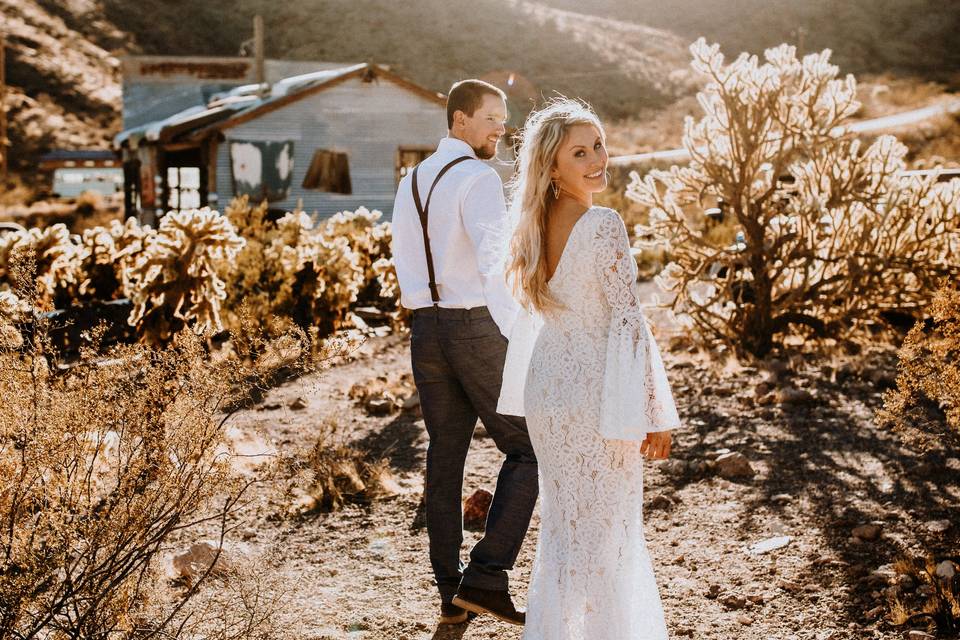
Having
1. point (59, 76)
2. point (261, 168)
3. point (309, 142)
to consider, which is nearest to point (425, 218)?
point (261, 168)

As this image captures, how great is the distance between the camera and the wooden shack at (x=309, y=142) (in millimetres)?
22172

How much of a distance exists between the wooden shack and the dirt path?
15123mm

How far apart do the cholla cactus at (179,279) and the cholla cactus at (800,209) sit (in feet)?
14.0

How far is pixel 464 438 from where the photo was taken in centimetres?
424

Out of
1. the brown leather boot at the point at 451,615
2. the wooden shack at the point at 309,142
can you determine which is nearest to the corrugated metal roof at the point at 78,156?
the wooden shack at the point at 309,142

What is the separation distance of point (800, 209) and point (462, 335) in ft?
20.3

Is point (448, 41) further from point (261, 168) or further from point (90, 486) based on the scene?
point (90, 486)

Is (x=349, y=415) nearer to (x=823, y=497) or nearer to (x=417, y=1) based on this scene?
(x=823, y=497)

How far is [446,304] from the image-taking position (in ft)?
13.3

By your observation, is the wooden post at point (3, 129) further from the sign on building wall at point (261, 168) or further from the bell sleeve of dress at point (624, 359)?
the bell sleeve of dress at point (624, 359)

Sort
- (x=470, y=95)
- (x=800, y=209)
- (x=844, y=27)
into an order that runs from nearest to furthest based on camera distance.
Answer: (x=470, y=95) → (x=800, y=209) → (x=844, y=27)

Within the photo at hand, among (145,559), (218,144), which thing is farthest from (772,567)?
(218,144)

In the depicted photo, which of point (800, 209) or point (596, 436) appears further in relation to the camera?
point (800, 209)

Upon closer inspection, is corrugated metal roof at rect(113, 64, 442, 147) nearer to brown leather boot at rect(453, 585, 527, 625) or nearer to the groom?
the groom
